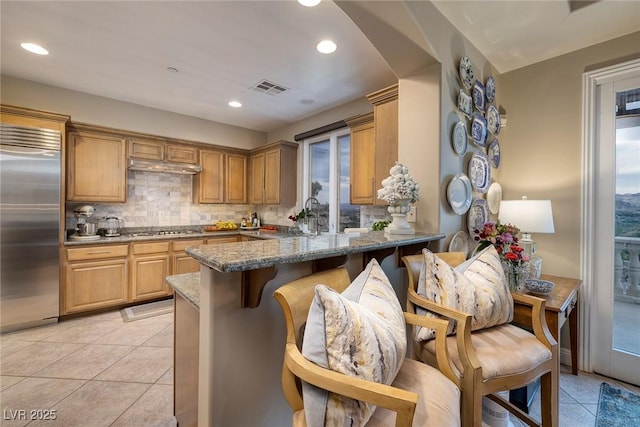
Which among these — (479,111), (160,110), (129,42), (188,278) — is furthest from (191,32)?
(479,111)

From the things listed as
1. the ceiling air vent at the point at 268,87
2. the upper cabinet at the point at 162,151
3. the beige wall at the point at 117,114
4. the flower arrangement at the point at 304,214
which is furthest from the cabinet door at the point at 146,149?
the flower arrangement at the point at 304,214

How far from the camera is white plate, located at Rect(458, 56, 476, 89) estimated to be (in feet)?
6.93

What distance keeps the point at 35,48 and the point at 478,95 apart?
405 cm

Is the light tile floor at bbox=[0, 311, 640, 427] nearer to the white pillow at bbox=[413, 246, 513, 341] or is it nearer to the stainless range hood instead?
the white pillow at bbox=[413, 246, 513, 341]

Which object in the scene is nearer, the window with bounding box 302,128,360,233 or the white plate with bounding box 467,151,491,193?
the white plate with bounding box 467,151,491,193

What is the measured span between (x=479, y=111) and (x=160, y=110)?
13.7 feet

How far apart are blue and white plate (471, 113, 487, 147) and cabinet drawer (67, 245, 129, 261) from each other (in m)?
4.11

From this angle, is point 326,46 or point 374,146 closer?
point 326,46

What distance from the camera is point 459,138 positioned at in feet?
6.83

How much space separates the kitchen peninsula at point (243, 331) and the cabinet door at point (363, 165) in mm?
1752

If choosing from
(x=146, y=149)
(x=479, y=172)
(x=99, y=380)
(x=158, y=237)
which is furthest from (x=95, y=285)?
(x=479, y=172)

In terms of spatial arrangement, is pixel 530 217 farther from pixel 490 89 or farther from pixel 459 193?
pixel 490 89

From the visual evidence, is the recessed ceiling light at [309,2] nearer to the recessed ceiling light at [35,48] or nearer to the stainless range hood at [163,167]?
the recessed ceiling light at [35,48]

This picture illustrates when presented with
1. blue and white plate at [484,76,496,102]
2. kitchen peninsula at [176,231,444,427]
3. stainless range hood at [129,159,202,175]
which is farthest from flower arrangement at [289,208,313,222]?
kitchen peninsula at [176,231,444,427]
